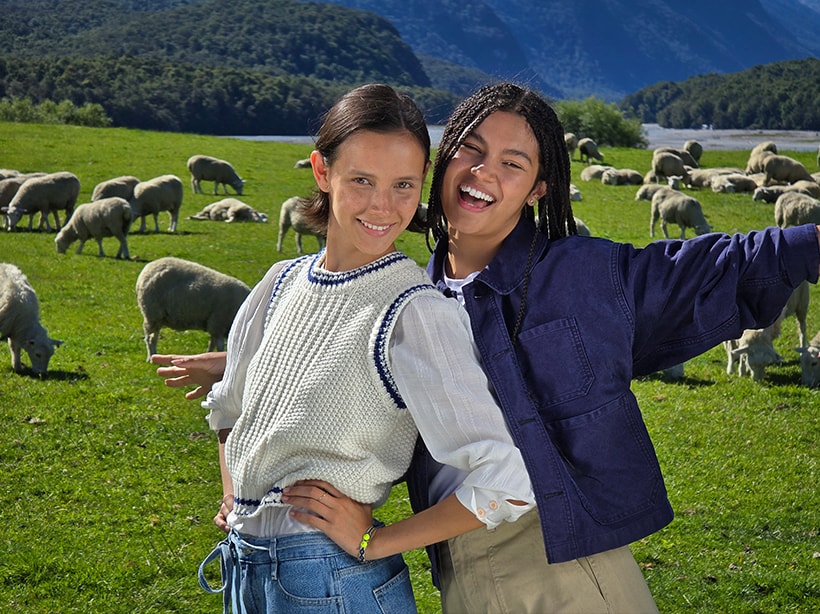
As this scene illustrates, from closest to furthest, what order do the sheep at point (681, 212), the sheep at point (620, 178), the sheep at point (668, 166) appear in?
the sheep at point (681, 212) → the sheep at point (668, 166) → the sheep at point (620, 178)

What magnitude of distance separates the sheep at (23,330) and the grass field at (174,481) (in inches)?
8.2

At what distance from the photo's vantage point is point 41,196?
1847cm

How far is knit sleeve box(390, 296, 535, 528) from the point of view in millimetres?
1967

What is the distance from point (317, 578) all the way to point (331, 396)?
406 mm

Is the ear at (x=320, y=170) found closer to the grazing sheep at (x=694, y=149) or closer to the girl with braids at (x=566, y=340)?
the girl with braids at (x=566, y=340)

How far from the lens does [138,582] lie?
17.7 ft

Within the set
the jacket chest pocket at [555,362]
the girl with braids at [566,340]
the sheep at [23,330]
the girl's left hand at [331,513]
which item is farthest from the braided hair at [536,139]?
the sheep at [23,330]

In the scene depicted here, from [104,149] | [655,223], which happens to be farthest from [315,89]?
[655,223]

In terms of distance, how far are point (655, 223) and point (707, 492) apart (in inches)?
586

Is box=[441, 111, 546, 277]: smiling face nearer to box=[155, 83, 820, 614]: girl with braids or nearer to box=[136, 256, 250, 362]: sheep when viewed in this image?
box=[155, 83, 820, 614]: girl with braids

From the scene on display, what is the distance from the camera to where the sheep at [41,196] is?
18.4 metres

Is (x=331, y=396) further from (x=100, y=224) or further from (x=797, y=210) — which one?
(x=797, y=210)

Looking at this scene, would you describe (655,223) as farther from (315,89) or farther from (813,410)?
(315,89)

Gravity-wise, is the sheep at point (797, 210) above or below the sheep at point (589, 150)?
above
